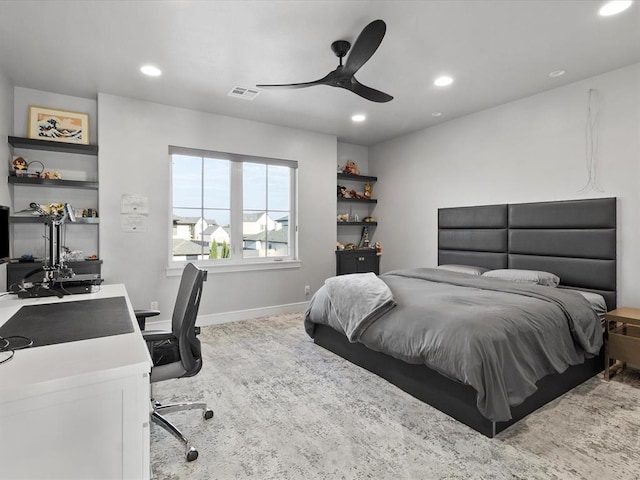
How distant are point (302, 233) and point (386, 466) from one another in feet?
11.7

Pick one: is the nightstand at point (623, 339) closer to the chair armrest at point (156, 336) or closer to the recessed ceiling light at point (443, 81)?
the recessed ceiling light at point (443, 81)

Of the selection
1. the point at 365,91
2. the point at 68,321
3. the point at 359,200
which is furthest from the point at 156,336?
the point at 359,200

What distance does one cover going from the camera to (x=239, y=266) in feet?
15.0

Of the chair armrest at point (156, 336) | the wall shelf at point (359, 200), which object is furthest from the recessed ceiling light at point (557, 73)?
the chair armrest at point (156, 336)

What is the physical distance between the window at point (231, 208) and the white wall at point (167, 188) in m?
0.16

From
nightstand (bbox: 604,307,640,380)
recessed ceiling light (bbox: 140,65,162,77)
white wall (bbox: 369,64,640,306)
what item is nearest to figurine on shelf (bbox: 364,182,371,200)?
white wall (bbox: 369,64,640,306)

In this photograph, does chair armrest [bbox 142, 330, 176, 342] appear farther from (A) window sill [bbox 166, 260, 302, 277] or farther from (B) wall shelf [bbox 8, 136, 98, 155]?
(B) wall shelf [bbox 8, 136, 98, 155]

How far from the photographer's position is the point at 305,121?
465 cm

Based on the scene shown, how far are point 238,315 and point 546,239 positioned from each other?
374cm

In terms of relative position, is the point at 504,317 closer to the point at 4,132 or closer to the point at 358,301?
the point at 358,301

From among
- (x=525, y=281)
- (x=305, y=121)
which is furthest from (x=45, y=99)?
(x=525, y=281)

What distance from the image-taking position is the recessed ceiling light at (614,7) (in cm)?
222

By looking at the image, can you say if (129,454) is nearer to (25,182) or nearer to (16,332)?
(16,332)

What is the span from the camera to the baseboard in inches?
159
